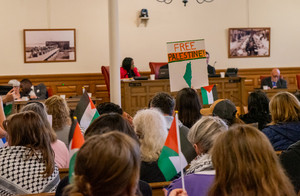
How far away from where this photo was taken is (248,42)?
34.1 ft

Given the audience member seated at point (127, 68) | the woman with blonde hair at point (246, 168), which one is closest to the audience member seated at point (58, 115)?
the woman with blonde hair at point (246, 168)

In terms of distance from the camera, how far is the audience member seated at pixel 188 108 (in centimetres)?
379

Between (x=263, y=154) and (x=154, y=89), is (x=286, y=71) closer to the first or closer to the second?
(x=154, y=89)

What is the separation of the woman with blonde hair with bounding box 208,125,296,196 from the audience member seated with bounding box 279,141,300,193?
760 millimetres

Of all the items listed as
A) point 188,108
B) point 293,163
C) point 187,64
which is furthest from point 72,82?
point 293,163

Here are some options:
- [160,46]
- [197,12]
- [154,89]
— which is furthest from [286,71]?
[154,89]

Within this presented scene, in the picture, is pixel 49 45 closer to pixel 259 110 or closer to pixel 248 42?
pixel 248 42

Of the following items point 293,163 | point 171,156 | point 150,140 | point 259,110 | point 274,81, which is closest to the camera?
point 171,156

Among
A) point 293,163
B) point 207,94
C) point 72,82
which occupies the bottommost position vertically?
point 293,163

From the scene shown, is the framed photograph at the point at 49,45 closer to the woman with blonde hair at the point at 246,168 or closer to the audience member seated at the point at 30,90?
the audience member seated at the point at 30,90

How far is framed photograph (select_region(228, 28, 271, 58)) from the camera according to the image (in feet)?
33.9

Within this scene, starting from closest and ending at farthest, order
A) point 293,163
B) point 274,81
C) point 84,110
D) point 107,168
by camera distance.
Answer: point 107,168 < point 293,163 < point 84,110 < point 274,81

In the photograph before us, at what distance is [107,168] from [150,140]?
1227mm

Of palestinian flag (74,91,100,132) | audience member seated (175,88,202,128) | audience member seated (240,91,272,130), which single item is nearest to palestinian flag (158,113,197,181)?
palestinian flag (74,91,100,132)
